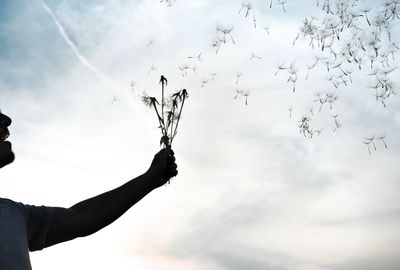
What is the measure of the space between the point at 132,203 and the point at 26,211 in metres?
1.11

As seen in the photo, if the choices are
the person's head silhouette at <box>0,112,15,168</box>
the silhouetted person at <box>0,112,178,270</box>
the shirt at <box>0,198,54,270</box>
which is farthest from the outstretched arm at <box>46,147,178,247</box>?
the person's head silhouette at <box>0,112,15,168</box>

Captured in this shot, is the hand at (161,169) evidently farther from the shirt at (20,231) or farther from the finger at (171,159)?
the shirt at (20,231)

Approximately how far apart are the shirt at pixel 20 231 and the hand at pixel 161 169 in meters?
1.15

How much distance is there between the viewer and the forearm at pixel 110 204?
18.2 feet

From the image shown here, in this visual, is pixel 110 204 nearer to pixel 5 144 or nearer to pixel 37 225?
pixel 37 225

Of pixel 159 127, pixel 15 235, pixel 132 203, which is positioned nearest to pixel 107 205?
pixel 132 203

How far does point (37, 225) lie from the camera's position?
17.0ft

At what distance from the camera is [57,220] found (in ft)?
17.3

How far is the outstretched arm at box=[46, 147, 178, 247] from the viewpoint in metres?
5.34

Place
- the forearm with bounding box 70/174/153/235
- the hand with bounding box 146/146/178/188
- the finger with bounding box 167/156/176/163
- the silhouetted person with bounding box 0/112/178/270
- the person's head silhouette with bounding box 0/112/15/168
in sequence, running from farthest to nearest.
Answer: the finger with bounding box 167/156/176/163 → the hand with bounding box 146/146/178/188 → the forearm with bounding box 70/174/153/235 → the person's head silhouette with bounding box 0/112/15/168 → the silhouetted person with bounding box 0/112/178/270

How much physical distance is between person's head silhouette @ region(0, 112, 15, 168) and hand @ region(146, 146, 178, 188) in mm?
1502

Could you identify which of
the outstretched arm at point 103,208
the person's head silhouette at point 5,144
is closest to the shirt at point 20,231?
the outstretched arm at point 103,208

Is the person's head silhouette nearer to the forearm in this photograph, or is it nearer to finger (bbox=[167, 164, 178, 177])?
the forearm

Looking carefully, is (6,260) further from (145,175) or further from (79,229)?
(145,175)
